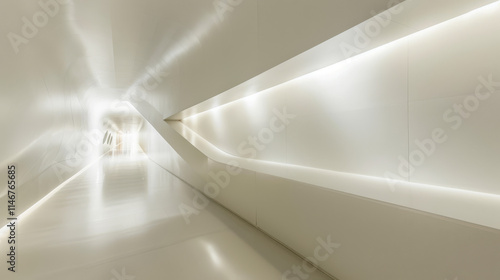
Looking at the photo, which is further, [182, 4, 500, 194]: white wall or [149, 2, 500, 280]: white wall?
A: [182, 4, 500, 194]: white wall

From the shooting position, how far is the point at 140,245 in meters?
2.00

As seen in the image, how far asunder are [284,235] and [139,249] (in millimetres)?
1399

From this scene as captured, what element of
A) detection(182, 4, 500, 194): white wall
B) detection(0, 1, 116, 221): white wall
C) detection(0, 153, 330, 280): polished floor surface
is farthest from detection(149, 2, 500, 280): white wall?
detection(0, 1, 116, 221): white wall

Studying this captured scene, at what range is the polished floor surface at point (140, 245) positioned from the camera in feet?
5.33

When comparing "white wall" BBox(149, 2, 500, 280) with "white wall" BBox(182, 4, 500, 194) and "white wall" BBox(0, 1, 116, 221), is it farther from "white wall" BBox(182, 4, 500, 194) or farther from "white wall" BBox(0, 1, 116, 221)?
"white wall" BBox(0, 1, 116, 221)

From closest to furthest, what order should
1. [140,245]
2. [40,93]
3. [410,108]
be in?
[410,108] < [140,245] < [40,93]

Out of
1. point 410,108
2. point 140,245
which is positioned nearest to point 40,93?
point 140,245

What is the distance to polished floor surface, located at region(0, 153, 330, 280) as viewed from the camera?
5.33 feet

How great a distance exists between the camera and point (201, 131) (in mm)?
5680

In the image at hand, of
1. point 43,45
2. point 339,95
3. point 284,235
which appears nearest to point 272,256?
point 284,235

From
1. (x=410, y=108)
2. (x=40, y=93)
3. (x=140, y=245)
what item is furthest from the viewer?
(x=40, y=93)

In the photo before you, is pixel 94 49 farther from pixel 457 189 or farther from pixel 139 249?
pixel 457 189

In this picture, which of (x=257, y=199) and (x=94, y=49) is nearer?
(x=257, y=199)

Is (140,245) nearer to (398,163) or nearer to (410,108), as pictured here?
(398,163)
